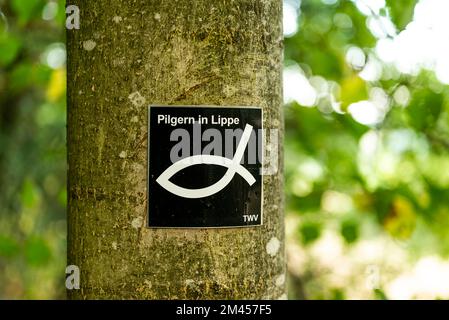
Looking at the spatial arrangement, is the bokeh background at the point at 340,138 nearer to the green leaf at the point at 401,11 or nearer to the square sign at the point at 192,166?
the green leaf at the point at 401,11

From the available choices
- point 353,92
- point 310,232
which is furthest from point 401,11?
point 310,232

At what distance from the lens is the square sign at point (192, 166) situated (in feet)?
3.91

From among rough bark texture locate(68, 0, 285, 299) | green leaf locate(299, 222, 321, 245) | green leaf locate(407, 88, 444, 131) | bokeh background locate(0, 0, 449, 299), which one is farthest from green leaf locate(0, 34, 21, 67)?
green leaf locate(407, 88, 444, 131)

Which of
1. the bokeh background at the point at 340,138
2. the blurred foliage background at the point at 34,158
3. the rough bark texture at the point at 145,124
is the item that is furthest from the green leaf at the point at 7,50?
the rough bark texture at the point at 145,124

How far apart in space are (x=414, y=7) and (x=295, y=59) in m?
1.30

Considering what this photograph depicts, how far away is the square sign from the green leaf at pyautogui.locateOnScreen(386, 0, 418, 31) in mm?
872

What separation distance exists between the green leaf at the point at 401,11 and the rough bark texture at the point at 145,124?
0.72 m

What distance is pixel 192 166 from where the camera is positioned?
46.8 inches

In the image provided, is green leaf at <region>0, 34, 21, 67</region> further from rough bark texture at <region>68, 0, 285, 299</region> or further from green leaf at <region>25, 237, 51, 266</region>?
rough bark texture at <region>68, 0, 285, 299</region>

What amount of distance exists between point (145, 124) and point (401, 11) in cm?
104

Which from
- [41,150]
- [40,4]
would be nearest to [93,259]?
[40,4]

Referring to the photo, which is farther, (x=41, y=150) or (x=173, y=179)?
(x=41, y=150)

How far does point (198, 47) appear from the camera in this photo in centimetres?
122

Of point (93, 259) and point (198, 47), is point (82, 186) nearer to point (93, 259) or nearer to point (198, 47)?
point (93, 259)
